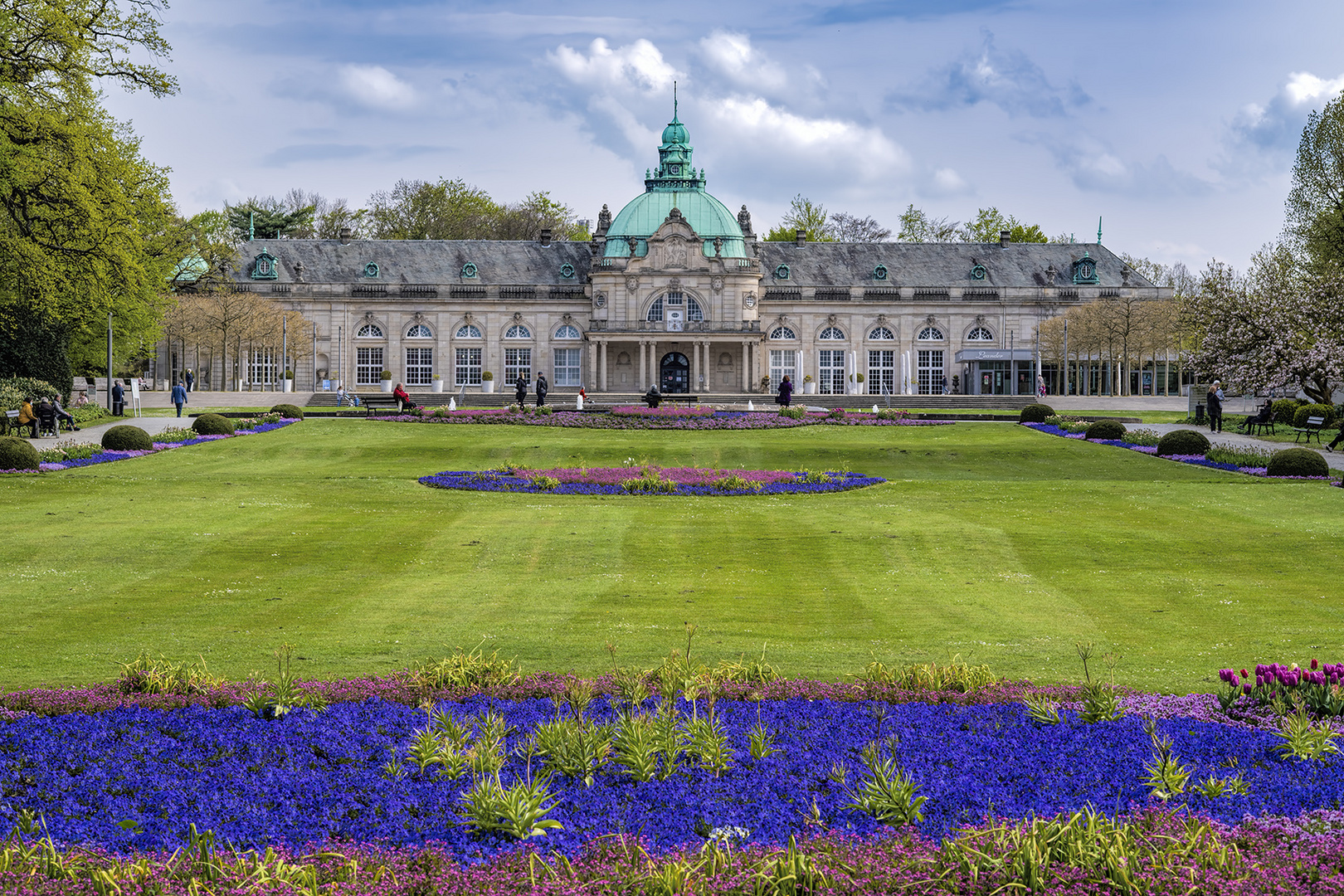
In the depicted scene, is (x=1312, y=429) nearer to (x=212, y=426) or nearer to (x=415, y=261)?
(x=212, y=426)

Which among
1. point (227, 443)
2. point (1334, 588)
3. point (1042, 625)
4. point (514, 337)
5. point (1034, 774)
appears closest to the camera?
point (1034, 774)

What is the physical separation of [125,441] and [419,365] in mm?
58913

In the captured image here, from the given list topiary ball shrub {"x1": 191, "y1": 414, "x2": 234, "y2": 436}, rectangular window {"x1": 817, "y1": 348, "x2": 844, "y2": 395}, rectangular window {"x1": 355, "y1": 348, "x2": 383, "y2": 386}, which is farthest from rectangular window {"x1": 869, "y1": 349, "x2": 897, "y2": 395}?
topiary ball shrub {"x1": 191, "y1": 414, "x2": 234, "y2": 436}

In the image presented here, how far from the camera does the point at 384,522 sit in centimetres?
1972

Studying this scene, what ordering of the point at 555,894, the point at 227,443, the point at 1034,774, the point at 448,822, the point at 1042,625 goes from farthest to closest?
the point at 227,443
the point at 1042,625
the point at 1034,774
the point at 448,822
the point at 555,894

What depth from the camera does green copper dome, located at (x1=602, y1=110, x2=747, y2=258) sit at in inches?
3553

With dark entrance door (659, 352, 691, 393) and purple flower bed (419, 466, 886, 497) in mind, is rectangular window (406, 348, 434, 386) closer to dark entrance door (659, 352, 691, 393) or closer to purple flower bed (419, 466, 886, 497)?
dark entrance door (659, 352, 691, 393)

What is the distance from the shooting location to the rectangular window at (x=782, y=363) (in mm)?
90250

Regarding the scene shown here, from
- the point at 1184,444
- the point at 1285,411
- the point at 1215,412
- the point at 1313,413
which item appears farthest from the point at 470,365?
the point at 1184,444

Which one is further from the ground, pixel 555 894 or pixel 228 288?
pixel 228 288

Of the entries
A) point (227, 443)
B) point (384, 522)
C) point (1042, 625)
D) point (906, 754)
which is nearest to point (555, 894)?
point (906, 754)

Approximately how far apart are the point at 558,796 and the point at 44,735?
374 centimetres

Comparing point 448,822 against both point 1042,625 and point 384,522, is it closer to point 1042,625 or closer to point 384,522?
point 1042,625

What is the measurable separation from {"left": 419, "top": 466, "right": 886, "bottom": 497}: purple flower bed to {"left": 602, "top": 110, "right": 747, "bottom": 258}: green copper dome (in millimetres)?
63062
